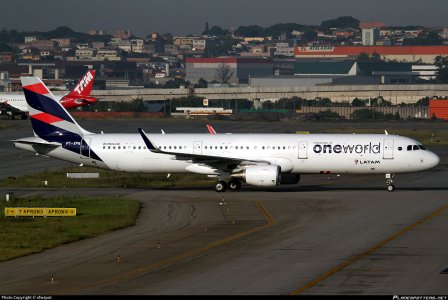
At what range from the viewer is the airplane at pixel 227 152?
62719 mm

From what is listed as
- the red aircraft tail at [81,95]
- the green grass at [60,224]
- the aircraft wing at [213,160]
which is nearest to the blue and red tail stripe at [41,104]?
the aircraft wing at [213,160]

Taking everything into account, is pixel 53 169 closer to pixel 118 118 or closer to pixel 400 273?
pixel 400 273

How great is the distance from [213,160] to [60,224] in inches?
623

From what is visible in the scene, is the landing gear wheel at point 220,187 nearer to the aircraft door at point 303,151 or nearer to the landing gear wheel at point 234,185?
the landing gear wheel at point 234,185

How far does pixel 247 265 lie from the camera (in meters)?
37.9

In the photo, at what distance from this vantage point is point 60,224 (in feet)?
160

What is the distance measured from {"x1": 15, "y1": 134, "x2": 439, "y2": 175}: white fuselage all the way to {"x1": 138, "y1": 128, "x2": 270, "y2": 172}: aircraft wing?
40 centimetres

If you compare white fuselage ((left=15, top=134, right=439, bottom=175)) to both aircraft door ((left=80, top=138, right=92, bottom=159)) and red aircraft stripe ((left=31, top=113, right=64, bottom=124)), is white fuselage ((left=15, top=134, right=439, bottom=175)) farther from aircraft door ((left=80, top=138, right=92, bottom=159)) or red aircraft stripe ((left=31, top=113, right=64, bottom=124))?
red aircraft stripe ((left=31, top=113, right=64, bottom=124))

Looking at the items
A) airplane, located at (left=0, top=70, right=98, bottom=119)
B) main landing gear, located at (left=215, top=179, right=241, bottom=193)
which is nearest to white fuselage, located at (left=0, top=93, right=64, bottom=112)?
airplane, located at (left=0, top=70, right=98, bottom=119)

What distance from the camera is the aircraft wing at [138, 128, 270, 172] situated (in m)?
62.1

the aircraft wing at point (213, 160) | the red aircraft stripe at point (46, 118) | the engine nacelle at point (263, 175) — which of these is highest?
the red aircraft stripe at point (46, 118)

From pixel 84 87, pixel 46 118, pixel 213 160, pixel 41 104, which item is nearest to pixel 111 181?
pixel 46 118

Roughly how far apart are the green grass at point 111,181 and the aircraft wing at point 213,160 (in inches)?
228

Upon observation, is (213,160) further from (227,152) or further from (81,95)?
(81,95)
